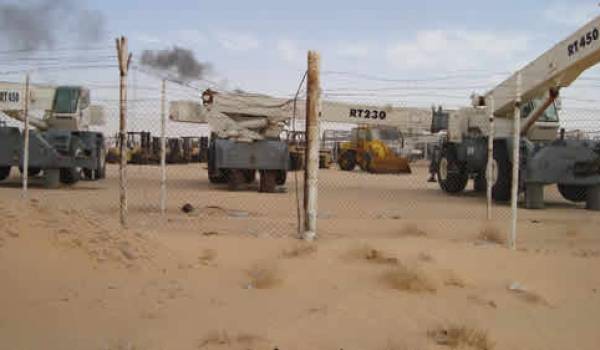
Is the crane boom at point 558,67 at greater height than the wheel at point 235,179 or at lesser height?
greater

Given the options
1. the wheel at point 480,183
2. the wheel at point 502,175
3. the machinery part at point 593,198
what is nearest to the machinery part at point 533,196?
the wheel at point 502,175

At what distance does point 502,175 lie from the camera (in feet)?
49.8

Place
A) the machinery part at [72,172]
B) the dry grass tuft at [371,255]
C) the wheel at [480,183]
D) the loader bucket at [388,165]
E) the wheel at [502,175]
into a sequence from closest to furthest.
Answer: the dry grass tuft at [371,255] < the wheel at [502,175] < the machinery part at [72,172] < the wheel at [480,183] < the loader bucket at [388,165]

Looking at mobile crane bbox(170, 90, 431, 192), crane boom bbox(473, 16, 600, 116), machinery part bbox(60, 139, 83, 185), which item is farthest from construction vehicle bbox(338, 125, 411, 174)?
machinery part bbox(60, 139, 83, 185)

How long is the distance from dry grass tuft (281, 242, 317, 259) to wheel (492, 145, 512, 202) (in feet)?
29.6

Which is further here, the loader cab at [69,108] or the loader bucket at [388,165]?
the loader bucket at [388,165]

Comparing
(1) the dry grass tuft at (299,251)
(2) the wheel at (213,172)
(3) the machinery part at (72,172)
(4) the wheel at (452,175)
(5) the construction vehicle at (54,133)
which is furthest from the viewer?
(4) the wheel at (452,175)

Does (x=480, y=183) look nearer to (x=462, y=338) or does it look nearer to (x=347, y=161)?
(x=462, y=338)

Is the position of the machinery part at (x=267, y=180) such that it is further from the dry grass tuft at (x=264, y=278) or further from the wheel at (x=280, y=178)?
the dry grass tuft at (x=264, y=278)

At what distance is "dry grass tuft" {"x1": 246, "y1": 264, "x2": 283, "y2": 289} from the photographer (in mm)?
5984

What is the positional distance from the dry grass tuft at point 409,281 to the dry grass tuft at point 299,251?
1123mm

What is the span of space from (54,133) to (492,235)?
492 inches

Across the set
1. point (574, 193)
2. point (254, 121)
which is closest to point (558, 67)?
point (574, 193)

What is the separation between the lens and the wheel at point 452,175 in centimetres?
1814
